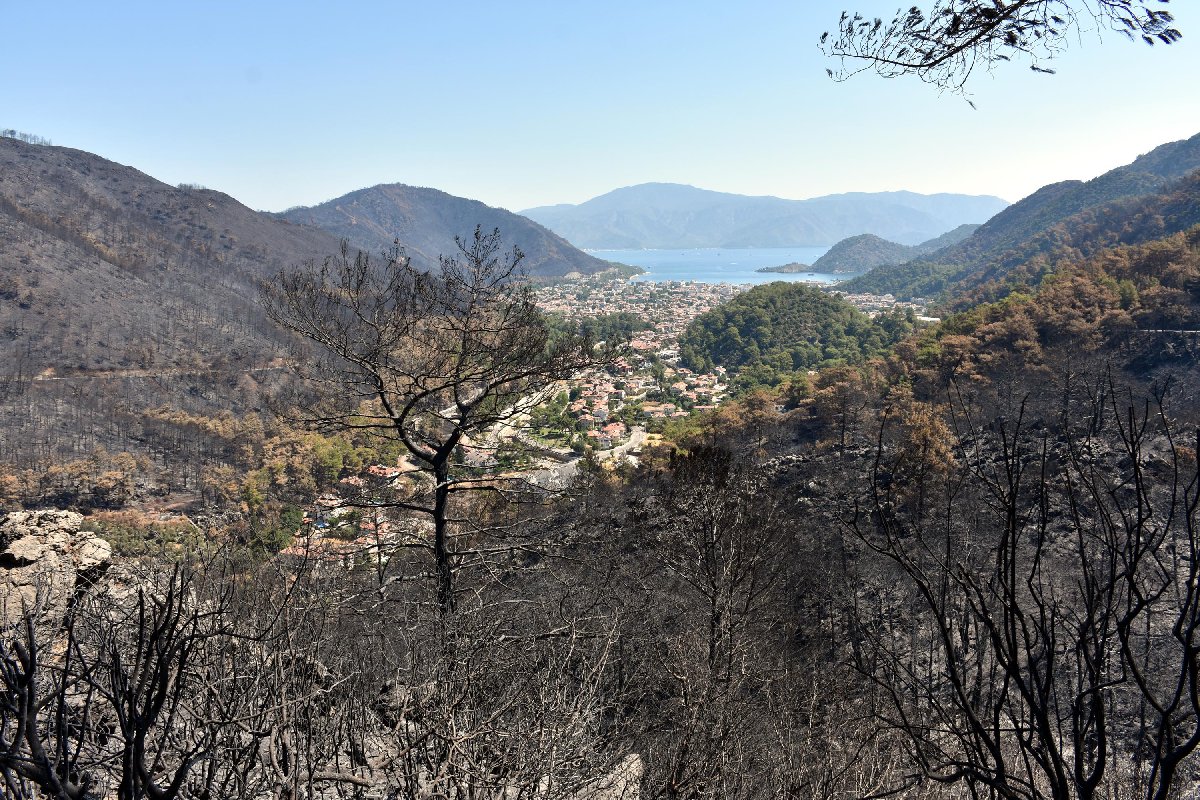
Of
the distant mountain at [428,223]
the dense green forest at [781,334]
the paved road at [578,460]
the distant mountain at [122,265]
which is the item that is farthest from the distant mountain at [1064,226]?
the distant mountain at [428,223]

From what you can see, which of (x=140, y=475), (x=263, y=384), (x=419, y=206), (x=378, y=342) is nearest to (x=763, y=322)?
(x=263, y=384)

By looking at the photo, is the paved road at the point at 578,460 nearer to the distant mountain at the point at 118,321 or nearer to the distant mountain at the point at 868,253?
the distant mountain at the point at 118,321

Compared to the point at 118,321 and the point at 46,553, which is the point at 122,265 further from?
the point at 46,553

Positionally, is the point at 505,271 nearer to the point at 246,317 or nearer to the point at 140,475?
the point at 140,475

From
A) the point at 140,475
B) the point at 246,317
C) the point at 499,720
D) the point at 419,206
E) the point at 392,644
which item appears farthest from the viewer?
the point at 419,206

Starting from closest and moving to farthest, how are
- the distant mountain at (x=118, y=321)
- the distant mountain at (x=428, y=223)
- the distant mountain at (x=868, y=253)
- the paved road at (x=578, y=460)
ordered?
the paved road at (x=578, y=460)
the distant mountain at (x=118, y=321)
the distant mountain at (x=428, y=223)
the distant mountain at (x=868, y=253)

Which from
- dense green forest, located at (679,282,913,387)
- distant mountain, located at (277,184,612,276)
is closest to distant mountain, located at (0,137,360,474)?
dense green forest, located at (679,282,913,387)
